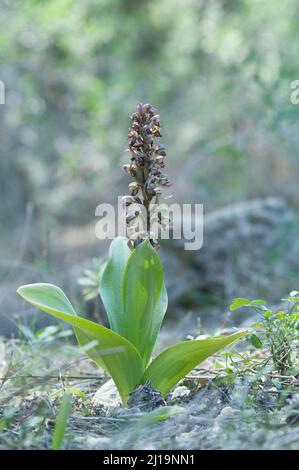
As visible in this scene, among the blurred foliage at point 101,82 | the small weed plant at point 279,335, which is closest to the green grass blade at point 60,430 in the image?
the small weed plant at point 279,335

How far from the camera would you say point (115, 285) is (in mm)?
2330

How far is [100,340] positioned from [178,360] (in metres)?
0.29

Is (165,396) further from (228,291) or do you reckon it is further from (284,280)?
(284,280)

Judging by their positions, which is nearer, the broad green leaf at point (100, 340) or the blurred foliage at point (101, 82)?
the broad green leaf at point (100, 340)

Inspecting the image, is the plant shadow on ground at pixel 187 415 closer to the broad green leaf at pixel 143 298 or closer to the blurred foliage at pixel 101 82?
the broad green leaf at pixel 143 298

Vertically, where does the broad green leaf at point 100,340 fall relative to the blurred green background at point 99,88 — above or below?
below

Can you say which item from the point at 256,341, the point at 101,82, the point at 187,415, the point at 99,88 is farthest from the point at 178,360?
the point at 101,82

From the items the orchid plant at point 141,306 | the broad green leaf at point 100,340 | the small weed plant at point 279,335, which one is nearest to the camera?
the broad green leaf at point 100,340

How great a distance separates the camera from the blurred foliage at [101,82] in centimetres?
848

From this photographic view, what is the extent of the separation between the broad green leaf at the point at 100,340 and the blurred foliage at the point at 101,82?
563cm

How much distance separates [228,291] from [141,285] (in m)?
2.48

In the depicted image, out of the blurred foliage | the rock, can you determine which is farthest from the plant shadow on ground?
the blurred foliage

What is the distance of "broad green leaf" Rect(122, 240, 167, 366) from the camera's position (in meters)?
2.14

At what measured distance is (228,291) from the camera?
457 cm
